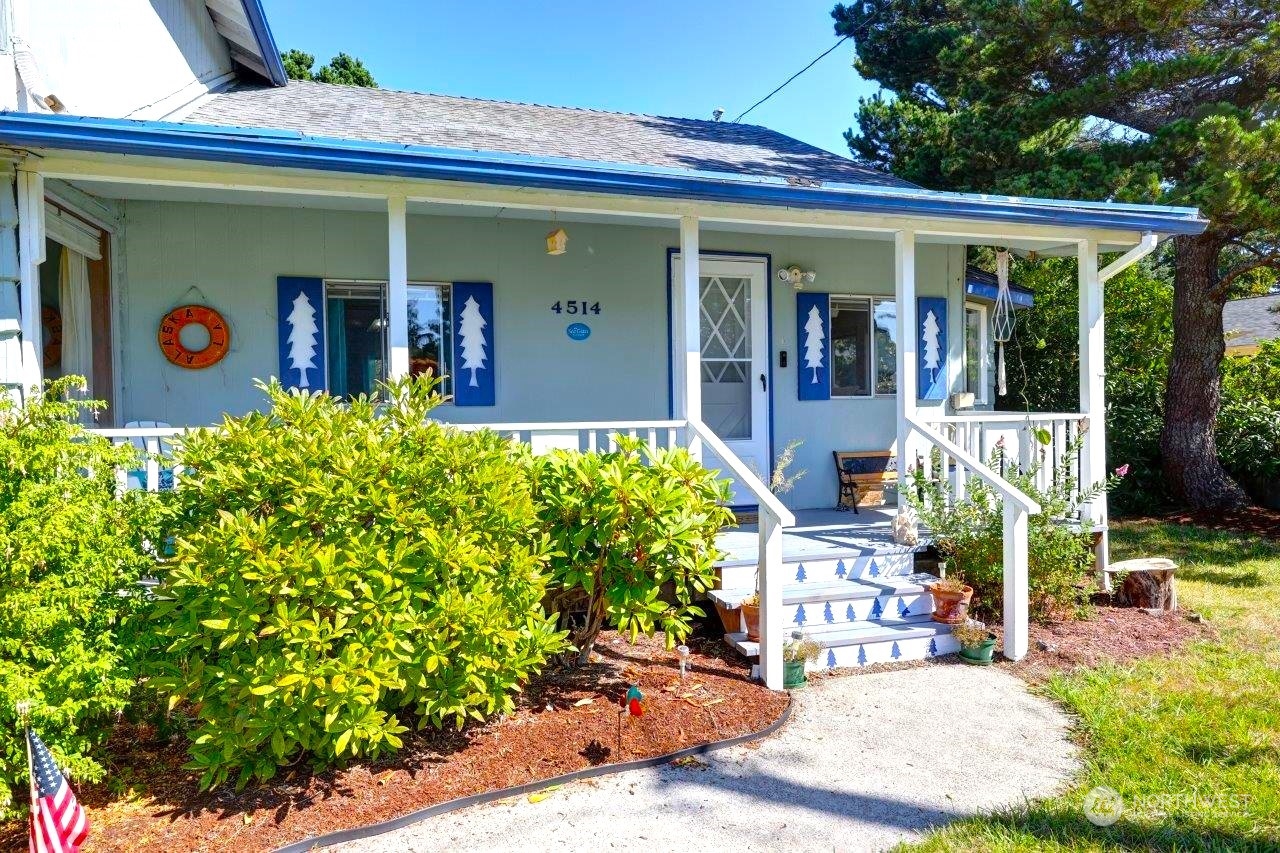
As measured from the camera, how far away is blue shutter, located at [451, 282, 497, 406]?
6.57 meters

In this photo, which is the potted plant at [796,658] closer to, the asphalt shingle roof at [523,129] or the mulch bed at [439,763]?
the mulch bed at [439,763]

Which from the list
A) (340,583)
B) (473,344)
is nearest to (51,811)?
(340,583)

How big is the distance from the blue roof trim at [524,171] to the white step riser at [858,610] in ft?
8.65

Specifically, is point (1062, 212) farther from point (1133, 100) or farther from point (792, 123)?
point (792, 123)

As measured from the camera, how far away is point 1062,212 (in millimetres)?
6023

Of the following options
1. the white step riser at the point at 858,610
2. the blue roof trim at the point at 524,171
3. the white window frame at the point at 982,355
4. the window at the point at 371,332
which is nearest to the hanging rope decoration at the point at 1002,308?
the white window frame at the point at 982,355

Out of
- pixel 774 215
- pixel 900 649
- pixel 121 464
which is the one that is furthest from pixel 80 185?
pixel 900 649

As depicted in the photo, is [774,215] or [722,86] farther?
[722,86]

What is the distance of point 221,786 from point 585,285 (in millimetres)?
4648

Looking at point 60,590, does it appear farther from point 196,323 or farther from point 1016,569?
point 1016,569

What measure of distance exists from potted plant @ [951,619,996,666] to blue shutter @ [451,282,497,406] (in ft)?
12.8

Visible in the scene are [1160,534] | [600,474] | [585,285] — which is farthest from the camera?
[1160,534]

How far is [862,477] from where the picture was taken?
7602 mm

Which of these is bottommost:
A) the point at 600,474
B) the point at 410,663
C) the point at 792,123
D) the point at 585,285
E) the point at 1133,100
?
the point at 410,663
